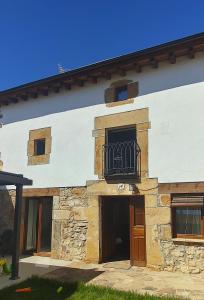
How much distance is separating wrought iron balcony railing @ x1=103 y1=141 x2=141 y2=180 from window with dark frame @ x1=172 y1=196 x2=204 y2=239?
4.36ft

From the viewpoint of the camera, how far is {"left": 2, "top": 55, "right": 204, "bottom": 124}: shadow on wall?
8141mm

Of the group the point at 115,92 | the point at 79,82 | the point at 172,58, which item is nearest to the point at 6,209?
the point at 79,82

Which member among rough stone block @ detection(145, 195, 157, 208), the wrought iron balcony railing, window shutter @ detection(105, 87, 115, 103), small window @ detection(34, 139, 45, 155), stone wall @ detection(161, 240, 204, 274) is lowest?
stone wall @ detection(161, 240, 204, 274)

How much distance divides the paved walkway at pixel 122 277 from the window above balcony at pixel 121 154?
2450 millimetres

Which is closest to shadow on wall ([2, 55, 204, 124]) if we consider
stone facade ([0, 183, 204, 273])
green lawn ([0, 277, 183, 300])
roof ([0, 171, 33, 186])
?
stone facade ([0, 183, 204, 273])

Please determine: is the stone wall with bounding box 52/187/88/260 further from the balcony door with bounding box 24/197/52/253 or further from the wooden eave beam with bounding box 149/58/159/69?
the wooden eave beam with bounding box 149/58/159/69

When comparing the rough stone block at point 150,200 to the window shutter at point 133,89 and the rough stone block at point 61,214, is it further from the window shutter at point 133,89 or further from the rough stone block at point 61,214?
the window shutter at point 133,89

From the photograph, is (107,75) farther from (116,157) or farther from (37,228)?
(37,228)

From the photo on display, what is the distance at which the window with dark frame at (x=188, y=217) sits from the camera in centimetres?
754

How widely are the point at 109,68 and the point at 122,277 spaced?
575 cm

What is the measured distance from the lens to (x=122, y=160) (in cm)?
885

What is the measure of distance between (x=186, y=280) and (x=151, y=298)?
5.49ft

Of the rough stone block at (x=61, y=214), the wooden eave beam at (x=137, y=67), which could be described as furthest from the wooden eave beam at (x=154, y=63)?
the rough stone block at (x=61, y=214)

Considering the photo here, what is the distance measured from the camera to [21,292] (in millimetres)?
6000
